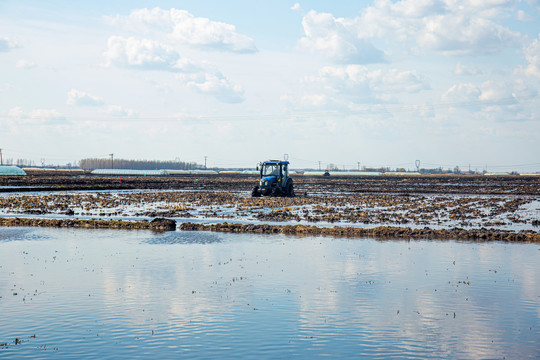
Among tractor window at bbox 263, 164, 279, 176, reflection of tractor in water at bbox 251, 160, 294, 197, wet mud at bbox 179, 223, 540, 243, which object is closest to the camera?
wet mud at bbox 179, 223, 540, 243

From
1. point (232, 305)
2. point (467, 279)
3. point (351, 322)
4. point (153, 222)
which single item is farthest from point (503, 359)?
point (153, 222)

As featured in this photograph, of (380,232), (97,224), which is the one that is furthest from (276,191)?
(380,232)

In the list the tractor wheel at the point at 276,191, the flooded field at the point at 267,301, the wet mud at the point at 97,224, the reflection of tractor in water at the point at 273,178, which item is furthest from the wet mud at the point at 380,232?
the tractor wheel at the point at 276,191

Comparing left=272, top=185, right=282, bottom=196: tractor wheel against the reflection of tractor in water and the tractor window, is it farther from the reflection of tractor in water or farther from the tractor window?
the tractor window

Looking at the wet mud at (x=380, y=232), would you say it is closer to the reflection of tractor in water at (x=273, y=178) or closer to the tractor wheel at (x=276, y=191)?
the reflection of tractor in water at (x=273, y=178)

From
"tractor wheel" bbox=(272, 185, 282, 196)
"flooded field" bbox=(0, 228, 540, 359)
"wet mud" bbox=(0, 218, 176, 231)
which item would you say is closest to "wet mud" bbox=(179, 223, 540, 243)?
"wet mud" bbox=(0, 218, 176, 231)

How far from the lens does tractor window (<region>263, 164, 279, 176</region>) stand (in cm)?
5612

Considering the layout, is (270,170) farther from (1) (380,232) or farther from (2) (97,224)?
(1) (380,232)

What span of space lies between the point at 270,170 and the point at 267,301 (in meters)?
42.0

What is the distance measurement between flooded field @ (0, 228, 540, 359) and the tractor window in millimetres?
31316

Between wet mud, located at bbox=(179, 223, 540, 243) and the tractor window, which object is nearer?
wet mud, located at bbox=(179, 223, 540, 243)

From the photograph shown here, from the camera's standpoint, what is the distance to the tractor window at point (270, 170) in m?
56.1

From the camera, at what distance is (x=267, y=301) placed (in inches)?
579

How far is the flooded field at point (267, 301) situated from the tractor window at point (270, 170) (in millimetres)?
31316
